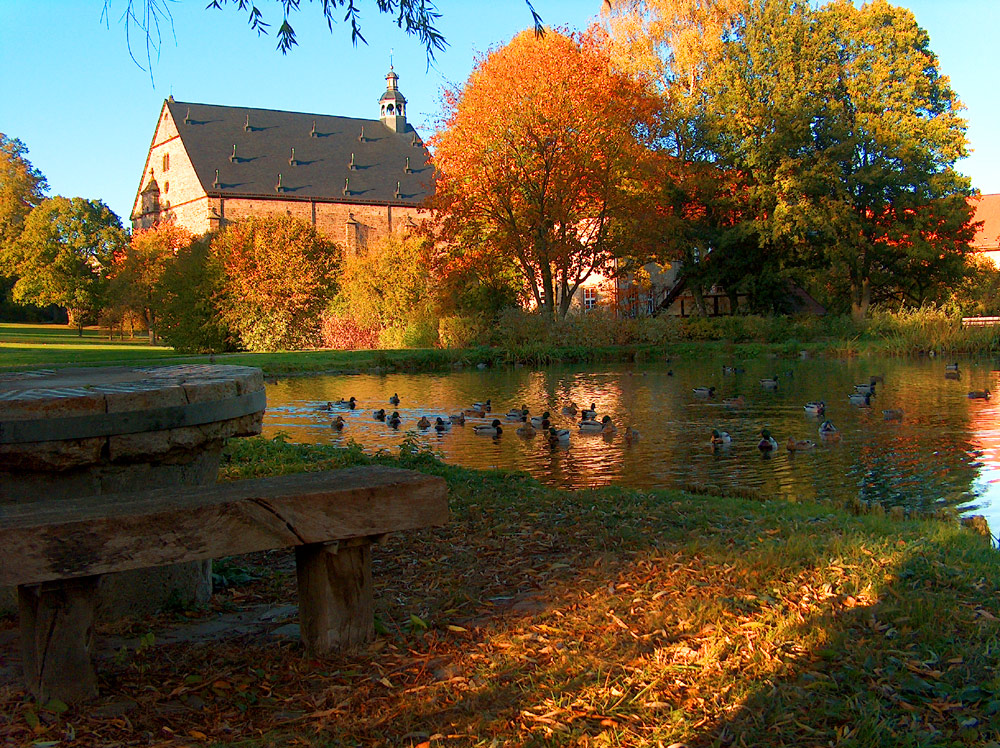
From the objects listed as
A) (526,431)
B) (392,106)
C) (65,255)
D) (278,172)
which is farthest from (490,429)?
(392,106)

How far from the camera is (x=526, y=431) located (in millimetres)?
12844

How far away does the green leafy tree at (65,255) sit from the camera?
57.5m

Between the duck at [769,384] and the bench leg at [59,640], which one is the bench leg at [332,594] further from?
the duck at [769,384]

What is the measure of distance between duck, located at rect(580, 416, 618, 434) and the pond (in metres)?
0.13

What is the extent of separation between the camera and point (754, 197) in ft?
119

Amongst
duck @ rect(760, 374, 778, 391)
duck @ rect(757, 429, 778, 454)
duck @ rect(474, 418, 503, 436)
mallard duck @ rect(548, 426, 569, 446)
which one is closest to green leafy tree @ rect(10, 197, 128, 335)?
duck @ rect(760, 374, 778, 391)

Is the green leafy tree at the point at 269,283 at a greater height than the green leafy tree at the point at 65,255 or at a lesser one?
lesser

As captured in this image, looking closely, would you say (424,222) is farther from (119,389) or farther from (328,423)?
(119,389)

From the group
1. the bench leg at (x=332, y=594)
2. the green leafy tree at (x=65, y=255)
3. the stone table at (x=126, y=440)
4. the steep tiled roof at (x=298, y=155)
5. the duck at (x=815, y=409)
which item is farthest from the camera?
the steep tiled roof at (x=298, y=155)

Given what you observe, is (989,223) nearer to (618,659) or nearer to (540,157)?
(540,157)

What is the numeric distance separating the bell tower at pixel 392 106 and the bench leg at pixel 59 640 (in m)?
75.4

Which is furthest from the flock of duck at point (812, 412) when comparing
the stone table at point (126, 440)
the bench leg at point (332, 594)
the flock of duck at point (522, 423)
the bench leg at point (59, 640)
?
the bench leg at point (59, 640)

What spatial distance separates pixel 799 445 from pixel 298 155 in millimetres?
62405

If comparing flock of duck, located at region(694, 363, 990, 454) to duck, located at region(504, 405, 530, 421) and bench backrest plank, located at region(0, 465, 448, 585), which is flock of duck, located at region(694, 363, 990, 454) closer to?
duck, located at region(504, 405, 530, 421)
